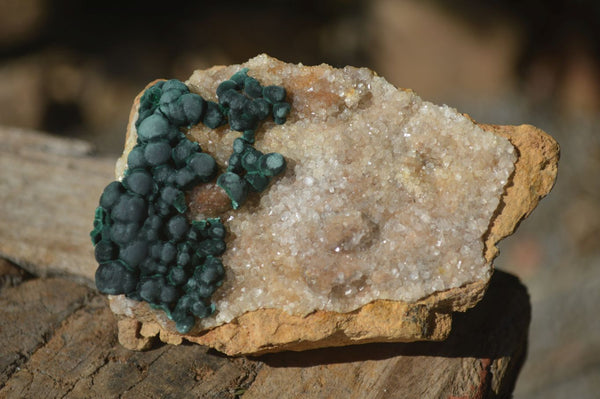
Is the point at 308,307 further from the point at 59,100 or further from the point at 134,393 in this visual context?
the point at 59,100

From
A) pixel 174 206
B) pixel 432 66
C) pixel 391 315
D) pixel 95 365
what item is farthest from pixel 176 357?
pixel 432 66

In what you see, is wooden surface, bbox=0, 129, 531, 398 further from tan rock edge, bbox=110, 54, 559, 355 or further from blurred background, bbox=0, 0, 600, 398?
blurred background, bbox=0, 0, 600, 398

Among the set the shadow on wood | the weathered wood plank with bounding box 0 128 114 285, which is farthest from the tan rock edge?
the weathered wood plank with bounding box 0 128 114 285

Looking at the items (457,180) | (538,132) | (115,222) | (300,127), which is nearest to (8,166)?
(115,222)

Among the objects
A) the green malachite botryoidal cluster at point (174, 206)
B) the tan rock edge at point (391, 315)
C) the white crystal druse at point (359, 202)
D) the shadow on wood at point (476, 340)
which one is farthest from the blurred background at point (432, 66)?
the green malachite botryoidal cluster at point (174, 206)

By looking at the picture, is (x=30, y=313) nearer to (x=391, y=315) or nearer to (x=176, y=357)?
(x=176, y=357)

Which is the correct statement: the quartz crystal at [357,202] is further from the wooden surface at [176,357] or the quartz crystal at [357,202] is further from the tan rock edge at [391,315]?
the wooden surface at [176,357]
